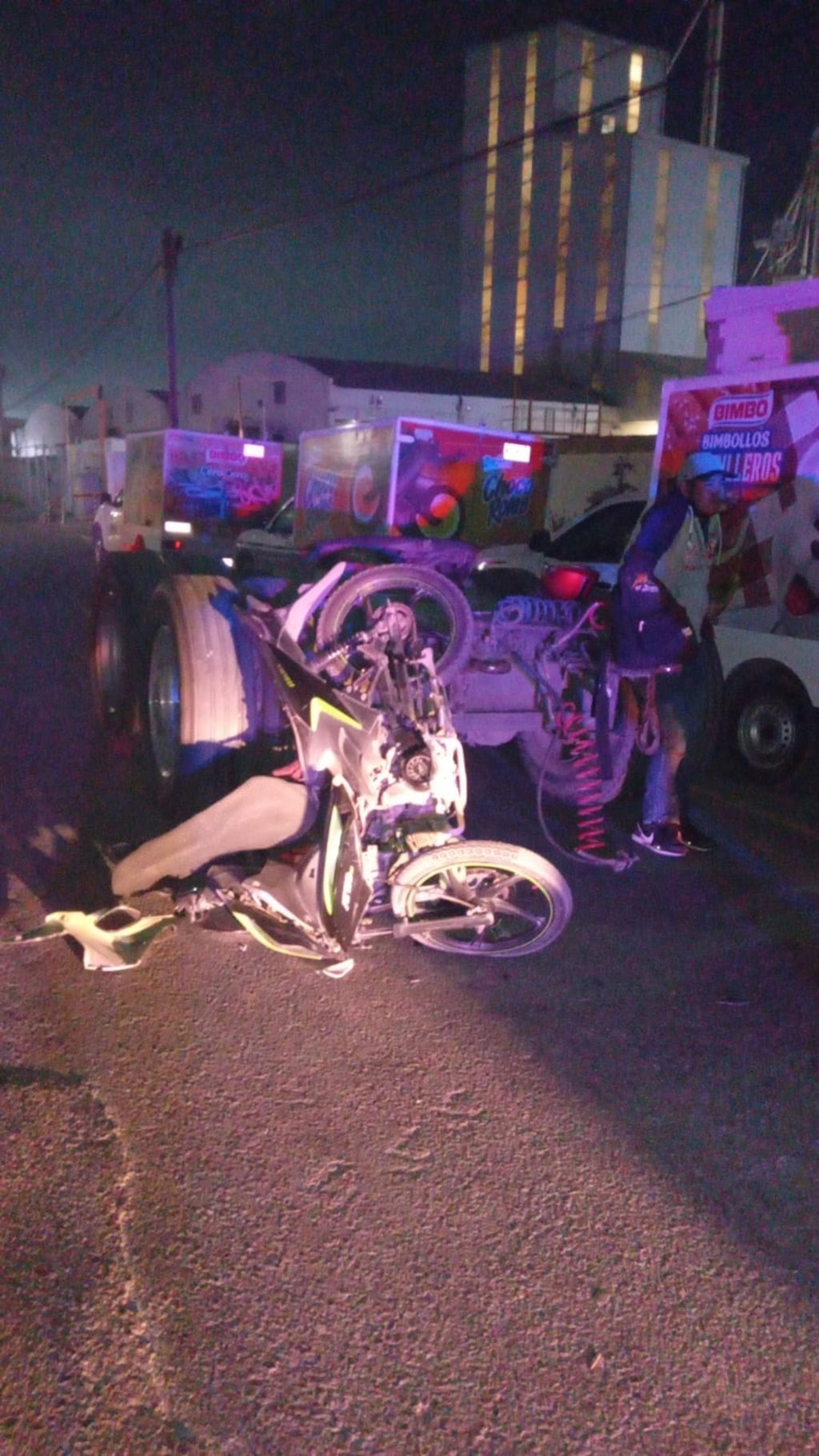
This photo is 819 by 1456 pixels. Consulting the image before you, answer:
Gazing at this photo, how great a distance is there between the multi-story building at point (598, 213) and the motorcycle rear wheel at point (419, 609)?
42045 mm

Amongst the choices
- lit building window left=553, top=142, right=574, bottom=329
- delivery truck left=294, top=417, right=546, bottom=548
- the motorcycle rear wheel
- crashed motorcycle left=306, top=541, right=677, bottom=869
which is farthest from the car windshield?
lit building window left=553, top=142, right=574, bottom=329

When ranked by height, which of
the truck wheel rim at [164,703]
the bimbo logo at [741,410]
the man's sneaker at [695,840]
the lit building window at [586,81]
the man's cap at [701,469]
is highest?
the lit building window at [586,81]

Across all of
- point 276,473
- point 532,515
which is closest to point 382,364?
point 276,473

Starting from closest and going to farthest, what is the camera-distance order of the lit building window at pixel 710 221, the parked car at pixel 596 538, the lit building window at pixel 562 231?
1. the parked car at pixel 596 538
2. the lit building window at pixel 710 221
3. the lit building window at pixel 562 231

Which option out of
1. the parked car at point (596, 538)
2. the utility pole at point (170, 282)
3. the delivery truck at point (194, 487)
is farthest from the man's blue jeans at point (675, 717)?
the utility pole at point (170, 282)

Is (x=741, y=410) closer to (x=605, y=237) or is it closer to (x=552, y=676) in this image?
(x=552, y=676)

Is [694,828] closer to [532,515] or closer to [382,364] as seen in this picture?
[532,515]

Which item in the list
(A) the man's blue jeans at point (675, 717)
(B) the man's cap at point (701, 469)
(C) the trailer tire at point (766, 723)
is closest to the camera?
(B) the man's cap at point (701, 469)

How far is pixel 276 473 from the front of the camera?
16.6m

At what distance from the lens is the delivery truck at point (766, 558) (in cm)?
657

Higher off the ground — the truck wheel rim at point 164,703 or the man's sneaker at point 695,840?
the truck wheel rim at point 164,703

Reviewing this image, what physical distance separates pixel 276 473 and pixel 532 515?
5482 mm

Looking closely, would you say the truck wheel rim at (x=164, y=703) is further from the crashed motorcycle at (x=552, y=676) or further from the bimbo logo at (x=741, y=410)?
the bimbo logo at (x=741, y=410)

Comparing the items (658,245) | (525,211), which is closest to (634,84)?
(525,211)
